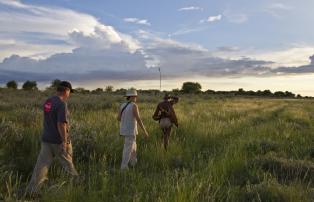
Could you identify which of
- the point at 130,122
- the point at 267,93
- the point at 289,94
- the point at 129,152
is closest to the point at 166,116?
the point at 130,122

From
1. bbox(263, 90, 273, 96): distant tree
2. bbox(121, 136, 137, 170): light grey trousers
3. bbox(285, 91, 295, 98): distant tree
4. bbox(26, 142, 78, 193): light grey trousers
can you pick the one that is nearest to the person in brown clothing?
bbox(121, 136, 137, 170): light grey trousers

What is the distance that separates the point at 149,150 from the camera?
12352 mm

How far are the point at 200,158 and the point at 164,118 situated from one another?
2.44 meters

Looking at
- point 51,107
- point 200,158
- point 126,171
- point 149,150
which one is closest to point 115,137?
point 149,150

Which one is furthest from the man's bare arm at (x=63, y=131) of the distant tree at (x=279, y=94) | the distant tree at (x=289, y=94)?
the distant tree at (x=289, y=94)

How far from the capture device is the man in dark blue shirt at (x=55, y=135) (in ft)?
27.5

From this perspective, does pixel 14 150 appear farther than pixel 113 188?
Yes

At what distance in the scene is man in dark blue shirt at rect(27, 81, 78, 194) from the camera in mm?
8375

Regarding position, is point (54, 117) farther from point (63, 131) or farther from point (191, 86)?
point (191, 86)

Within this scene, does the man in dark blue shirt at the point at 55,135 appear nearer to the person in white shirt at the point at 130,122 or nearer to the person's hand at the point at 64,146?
the person's hand at the point at 64,146

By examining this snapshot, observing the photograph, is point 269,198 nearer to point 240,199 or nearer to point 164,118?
point 240,199

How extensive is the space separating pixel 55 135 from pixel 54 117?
330 millimetres

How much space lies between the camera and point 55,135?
855 cm

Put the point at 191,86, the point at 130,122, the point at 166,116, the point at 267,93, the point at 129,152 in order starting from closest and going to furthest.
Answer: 1. the point at 129,152
2. the point at 130,122
3. the point at 166,116
4. the point at 191,86
5. the point at 267,93
